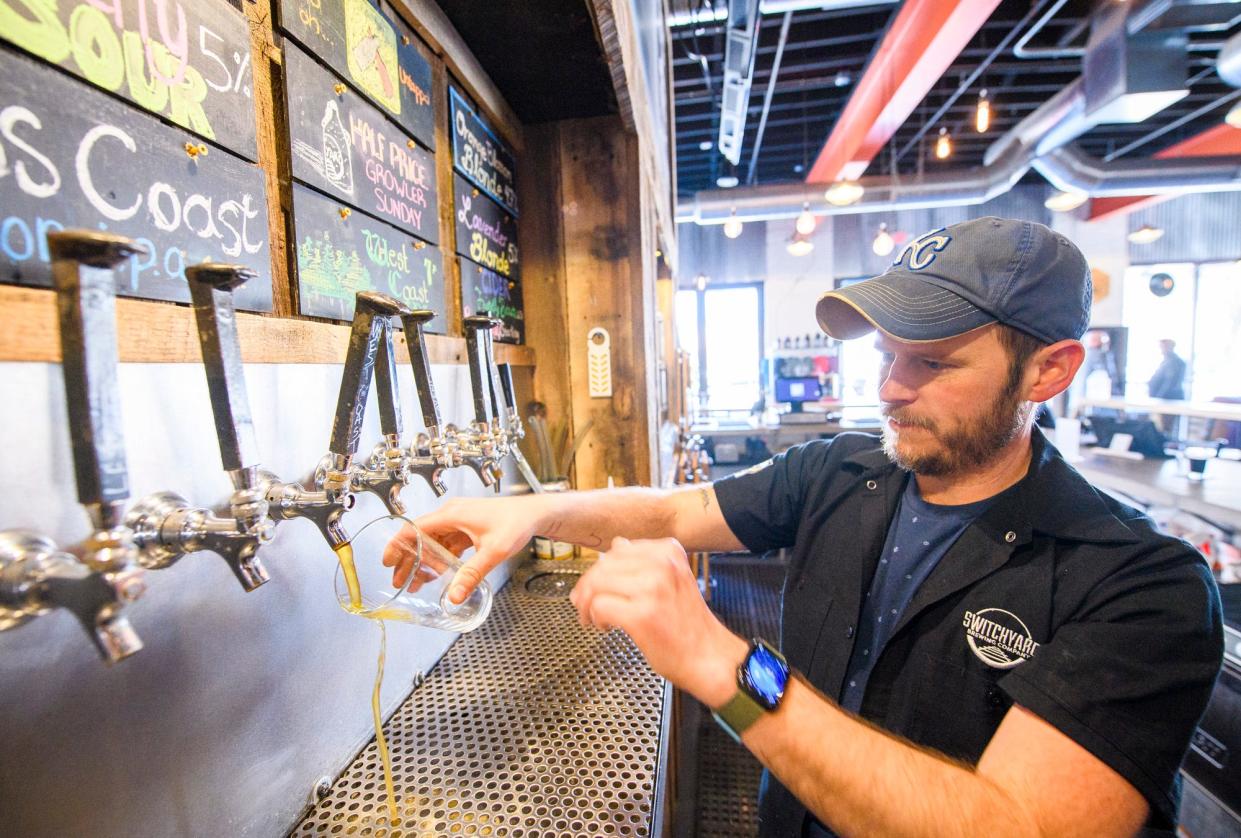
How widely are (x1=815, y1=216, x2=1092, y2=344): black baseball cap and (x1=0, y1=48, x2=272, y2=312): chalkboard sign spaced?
3.38 ft

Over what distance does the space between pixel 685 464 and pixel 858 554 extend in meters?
2.77

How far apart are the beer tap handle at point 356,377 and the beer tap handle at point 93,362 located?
263 millimetres

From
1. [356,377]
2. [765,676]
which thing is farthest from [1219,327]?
[356,377]

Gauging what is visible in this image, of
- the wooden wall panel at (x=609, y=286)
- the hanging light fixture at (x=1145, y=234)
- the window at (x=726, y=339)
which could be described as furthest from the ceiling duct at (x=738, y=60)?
the hanging light fixture at (x=1145, y=234)

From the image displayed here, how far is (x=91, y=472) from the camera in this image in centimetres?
44

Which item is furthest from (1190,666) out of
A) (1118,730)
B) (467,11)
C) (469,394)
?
(467,11)

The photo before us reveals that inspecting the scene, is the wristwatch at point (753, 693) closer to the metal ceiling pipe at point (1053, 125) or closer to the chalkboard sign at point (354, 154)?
the chalkboard sign at point (354, 154)

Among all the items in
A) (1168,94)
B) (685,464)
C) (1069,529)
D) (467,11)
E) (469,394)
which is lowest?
(685,464)

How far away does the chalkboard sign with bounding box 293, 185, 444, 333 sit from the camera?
0.89 meters

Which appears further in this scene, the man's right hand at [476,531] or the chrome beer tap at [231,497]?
the man's right hand at [476,531]

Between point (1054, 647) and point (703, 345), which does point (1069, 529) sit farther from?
point (703, 345)

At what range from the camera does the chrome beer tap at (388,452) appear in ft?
2.72

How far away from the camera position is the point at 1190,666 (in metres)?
0.74

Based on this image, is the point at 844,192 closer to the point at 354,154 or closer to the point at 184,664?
the point at 354,154
